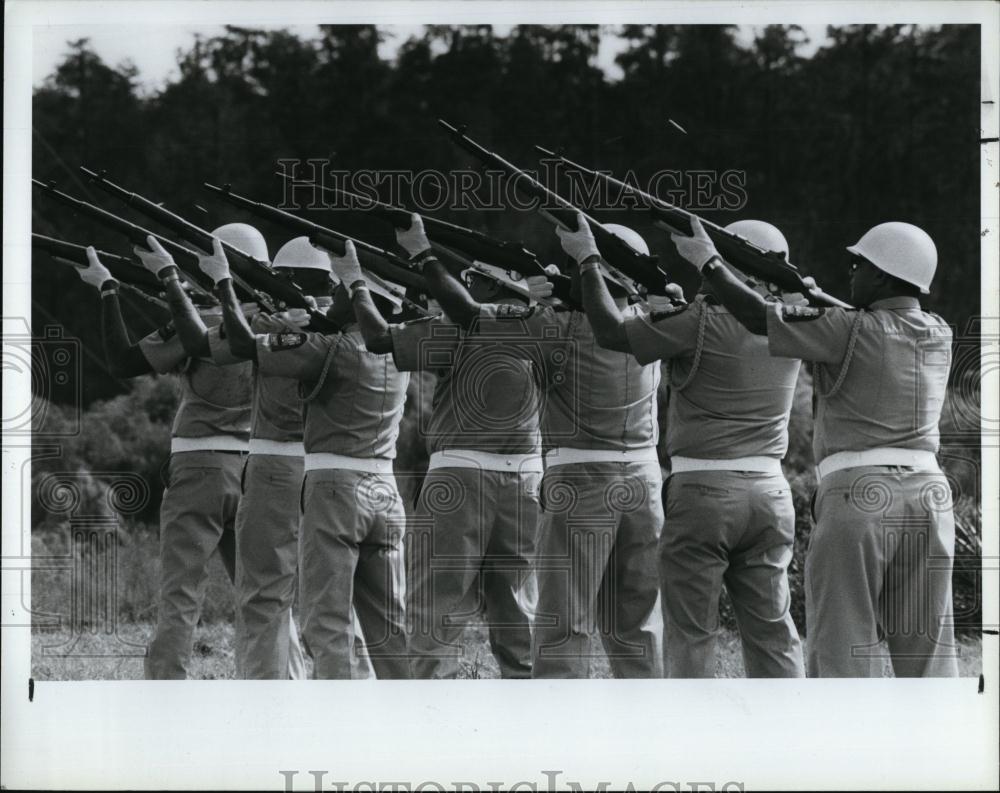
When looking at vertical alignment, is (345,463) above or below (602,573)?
above

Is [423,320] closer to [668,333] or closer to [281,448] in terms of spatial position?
[281,448]

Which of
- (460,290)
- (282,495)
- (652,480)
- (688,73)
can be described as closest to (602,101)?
(688,73)

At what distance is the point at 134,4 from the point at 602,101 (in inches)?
97.8

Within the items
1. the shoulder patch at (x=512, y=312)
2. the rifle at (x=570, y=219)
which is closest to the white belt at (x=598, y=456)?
the shoulder patch at (x=512, y=312)

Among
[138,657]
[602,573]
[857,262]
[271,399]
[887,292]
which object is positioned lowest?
[138,657]

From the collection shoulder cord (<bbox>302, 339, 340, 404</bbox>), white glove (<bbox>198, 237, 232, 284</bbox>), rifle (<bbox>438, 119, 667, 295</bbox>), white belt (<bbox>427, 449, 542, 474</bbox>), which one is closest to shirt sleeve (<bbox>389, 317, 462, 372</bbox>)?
shoulder cord (<bbox>302, 339, 340, 404</bbox>)

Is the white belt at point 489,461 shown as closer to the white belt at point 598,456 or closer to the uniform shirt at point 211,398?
the white belt at point 598,456

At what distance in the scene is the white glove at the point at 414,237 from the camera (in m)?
9.65

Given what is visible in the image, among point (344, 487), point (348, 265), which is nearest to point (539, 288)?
point (348, 265)

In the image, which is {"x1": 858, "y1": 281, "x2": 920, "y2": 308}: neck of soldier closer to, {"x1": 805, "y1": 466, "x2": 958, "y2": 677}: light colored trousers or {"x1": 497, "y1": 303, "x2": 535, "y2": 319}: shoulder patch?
{"x1": 805, "y1": 466, "x2": 958, "y2": 677}: light colored trousers

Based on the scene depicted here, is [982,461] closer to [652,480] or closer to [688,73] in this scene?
[652,480]

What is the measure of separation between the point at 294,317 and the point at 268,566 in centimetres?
133

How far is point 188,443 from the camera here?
998cm

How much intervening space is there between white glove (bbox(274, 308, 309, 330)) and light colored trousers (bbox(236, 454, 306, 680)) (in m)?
0.70
